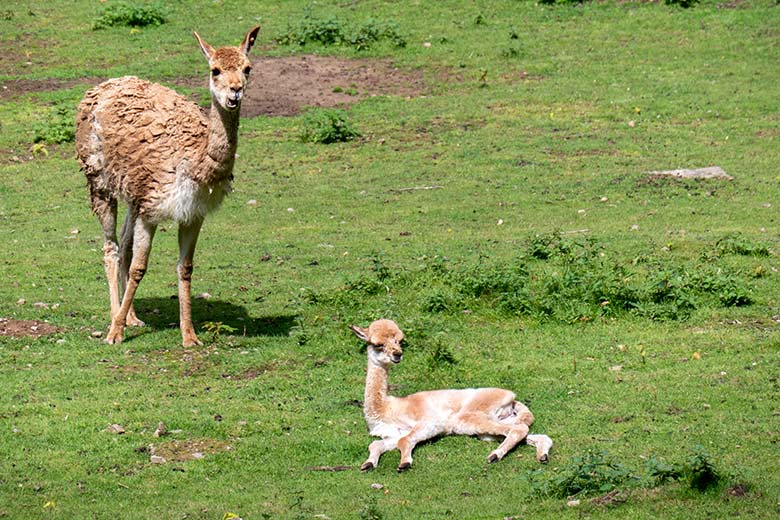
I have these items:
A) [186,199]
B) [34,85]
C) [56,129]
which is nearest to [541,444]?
[186,199]

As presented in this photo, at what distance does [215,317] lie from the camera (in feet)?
37.2

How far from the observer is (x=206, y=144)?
1022cm

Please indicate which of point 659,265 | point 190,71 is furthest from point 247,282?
point 190,71

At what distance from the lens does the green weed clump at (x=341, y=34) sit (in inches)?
841

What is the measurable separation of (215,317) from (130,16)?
12593 millimetres

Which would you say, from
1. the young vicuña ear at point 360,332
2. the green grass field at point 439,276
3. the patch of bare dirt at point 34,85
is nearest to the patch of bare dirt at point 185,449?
the green grass field at point 439,276

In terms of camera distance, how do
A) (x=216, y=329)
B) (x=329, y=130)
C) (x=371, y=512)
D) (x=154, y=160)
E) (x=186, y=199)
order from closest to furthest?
(x=371, y=512)
(x=186, y=199)
(x=154, y=160)
(x=216, y=329)
(x=329, y=130)

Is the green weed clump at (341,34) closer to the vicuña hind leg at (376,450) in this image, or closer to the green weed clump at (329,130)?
the green weed clump at (329,130)

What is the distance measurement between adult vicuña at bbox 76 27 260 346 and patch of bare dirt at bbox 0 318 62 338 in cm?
56

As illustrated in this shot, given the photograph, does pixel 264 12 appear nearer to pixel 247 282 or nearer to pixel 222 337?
pixel 247 282

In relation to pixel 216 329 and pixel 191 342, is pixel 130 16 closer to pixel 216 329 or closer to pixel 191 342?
pixel 216 329

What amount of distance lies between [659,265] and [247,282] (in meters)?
3.99

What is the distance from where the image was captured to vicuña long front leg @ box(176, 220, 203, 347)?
10469 mm

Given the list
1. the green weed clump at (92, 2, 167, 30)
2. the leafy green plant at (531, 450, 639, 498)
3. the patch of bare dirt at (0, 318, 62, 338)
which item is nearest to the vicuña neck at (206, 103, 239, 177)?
the patch of bare dirt at (0, 318, 62, 338)
